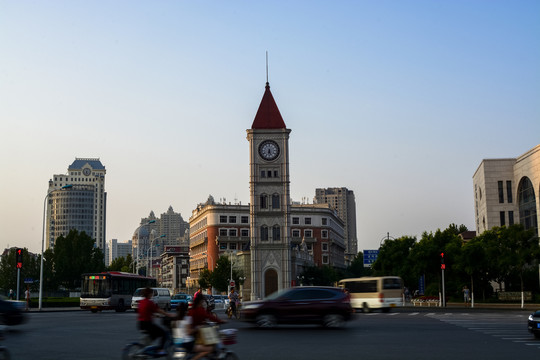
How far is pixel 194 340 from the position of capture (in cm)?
1336

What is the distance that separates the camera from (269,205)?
97.7 m

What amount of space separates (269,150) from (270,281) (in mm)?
20129

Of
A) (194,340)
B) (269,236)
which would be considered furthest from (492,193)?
(194,340)

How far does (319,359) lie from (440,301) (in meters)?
46.2

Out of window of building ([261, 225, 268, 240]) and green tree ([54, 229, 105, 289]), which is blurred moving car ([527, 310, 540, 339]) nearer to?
green tree ([54, 229, 105, 289])

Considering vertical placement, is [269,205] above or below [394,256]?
above

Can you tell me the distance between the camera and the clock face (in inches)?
3883

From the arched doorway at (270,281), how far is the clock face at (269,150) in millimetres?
17488

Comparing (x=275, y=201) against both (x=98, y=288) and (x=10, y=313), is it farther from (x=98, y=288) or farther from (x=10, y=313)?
(x=10, y=313)

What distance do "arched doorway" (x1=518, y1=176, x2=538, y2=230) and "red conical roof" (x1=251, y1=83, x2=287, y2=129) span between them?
37254mm

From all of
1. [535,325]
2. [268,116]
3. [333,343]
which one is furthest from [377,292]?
[268,116]

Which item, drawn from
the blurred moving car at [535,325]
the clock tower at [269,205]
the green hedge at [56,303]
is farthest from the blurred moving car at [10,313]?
the clock tower at [269,205]

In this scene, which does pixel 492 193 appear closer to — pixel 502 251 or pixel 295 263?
pixel 502 251

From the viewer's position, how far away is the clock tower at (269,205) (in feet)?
316
